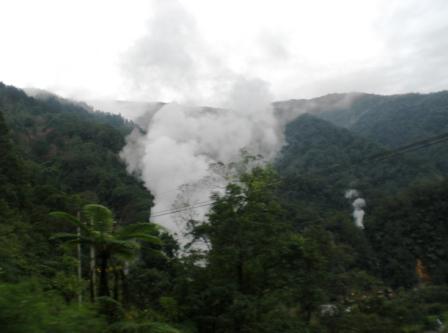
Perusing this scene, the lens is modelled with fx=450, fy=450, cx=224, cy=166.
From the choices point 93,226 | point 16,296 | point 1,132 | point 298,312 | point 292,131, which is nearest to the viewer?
point 16,296

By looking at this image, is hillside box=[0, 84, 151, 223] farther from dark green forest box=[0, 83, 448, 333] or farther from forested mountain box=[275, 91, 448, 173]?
forested mountain box=[275, 91, 448, 173]

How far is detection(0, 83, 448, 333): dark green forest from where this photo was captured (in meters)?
8.66

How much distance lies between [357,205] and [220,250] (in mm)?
37979

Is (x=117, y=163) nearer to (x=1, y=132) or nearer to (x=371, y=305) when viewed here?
(x=1, y=132)

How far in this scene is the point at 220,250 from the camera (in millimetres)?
10125

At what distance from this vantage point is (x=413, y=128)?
217 ft

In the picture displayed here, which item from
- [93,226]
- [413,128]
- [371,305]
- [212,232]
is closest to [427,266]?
[371,305]

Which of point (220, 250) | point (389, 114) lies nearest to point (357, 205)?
point (220, 250)

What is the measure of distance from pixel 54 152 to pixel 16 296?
141 ft

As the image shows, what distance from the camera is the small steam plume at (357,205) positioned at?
43.8 m

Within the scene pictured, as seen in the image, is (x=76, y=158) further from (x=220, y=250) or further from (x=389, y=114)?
(x=389, y=114)

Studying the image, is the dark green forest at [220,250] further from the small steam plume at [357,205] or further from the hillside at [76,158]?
the small steam plume at [357,205]

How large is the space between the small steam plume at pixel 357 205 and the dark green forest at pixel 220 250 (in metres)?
0.52

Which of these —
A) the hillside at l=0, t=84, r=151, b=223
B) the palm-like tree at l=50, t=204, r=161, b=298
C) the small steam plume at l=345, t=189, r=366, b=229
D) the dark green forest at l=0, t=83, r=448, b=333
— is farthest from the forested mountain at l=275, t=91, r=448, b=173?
the palm-like tree at l=50, t=204, r=161, b=298
